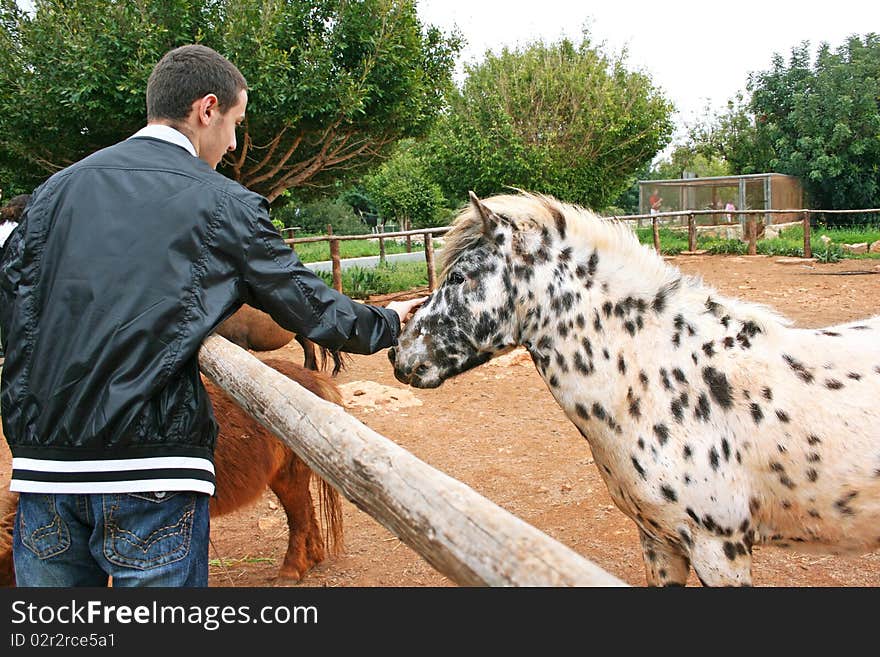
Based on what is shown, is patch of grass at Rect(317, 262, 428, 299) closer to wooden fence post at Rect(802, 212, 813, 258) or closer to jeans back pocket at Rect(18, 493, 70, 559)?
wooden fence post at Rect(802, 212, 813, 258)

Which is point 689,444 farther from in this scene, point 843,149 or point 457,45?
point 843,149

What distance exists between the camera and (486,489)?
530cm

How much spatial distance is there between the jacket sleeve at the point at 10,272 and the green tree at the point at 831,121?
98.5 feet

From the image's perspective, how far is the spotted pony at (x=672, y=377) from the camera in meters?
2.50

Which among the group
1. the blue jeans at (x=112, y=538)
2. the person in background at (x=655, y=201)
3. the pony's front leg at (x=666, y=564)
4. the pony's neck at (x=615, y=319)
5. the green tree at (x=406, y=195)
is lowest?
the pony's front leg at (x=666, y=564)

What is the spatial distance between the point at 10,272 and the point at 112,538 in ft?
2.41

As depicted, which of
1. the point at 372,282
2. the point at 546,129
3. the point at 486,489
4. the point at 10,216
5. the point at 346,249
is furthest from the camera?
the point at 346,249

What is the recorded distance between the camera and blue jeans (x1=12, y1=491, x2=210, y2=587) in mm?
1694

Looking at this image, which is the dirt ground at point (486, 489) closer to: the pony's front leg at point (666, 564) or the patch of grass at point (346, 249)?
the pony's front leg at point (666, 564)

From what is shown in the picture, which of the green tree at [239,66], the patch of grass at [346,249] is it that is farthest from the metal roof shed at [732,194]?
the green tree at [239,66]

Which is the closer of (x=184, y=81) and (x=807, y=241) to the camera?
(x=184, y=81)

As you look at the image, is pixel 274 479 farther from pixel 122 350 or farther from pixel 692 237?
pixel 692 237

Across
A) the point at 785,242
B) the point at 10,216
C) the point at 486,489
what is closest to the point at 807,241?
the point at 785,242

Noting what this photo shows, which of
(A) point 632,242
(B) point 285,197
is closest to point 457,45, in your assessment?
(B) point 285,197
